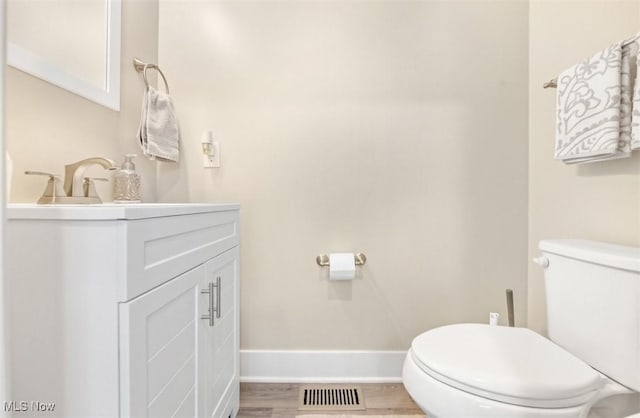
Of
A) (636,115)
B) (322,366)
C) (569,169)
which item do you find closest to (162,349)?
(322,366)

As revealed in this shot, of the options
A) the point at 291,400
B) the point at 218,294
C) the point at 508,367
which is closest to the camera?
the point at 508,367

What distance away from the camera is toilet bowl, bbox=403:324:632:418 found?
0.77m

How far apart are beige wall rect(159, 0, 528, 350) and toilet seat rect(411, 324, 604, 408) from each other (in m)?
0.53

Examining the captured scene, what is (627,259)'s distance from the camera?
831 millimetres

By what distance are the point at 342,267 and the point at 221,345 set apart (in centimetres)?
61

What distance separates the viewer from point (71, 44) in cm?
105

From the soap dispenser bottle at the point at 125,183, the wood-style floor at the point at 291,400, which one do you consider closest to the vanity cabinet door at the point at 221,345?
the wood-style floor at the point at 291,400

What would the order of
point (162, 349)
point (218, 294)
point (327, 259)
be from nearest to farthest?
point (162, 349) < point (218, 294) < point (327, 259)

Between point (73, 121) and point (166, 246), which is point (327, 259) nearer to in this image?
point (166, 246)

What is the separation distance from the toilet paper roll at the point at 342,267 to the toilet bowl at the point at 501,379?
49 centimetres

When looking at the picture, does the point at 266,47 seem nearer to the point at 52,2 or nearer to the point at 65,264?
the point at 52,2

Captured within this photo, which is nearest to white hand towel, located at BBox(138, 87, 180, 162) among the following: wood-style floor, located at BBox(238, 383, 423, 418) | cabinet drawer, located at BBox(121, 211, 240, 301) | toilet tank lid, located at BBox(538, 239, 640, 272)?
cabinet drawer, located at BBox(121, 211, 240, 301)

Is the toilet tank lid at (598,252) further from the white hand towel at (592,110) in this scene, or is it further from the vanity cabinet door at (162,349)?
the vanity cabinet door at (162,349)

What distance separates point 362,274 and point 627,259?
95 cm
